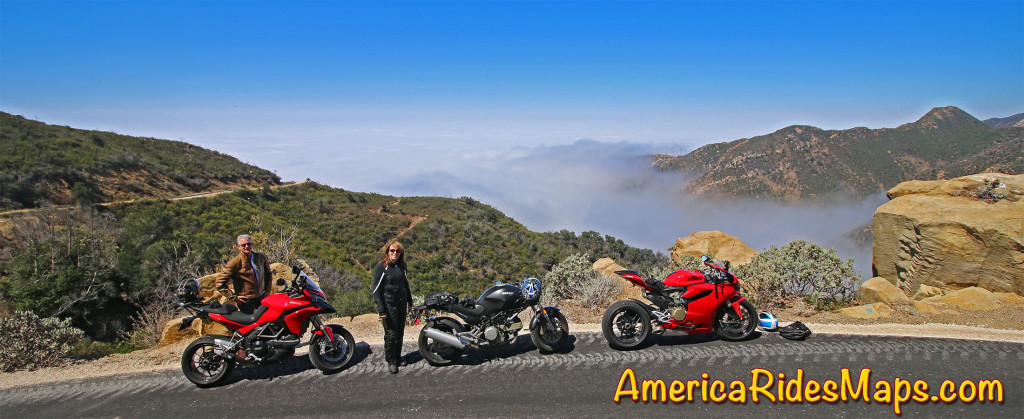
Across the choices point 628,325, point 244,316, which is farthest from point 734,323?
point 244,316

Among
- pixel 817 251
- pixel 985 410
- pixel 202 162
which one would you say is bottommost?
pixel 985 410

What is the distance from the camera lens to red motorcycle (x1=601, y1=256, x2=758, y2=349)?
247 inches

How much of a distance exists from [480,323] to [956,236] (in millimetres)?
10309

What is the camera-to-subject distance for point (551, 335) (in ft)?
20.7

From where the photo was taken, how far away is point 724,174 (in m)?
122

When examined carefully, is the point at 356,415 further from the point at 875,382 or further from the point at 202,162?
the point at 202,162

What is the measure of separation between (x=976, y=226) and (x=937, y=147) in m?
119

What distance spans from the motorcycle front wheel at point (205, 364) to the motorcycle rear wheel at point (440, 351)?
2.27m

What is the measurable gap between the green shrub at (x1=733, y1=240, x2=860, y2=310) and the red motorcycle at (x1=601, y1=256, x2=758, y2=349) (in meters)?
2.85

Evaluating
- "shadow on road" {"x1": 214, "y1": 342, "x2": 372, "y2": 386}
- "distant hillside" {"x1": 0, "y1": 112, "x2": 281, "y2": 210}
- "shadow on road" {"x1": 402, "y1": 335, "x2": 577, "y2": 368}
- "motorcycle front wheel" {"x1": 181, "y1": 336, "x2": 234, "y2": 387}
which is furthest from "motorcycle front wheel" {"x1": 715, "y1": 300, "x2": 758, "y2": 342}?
"distant hillside" {"x1": 0, "y1": 112, "x2": 281, "y2": 210}

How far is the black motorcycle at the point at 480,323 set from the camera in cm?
601

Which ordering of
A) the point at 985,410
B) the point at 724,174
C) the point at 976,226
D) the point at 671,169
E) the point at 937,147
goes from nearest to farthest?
1. the point at 985,410
2. the point at 976,226
3. the point at 937,147
4. the point at 724,174
5. the point at 671,169

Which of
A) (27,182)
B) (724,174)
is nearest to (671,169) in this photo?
(724,174)

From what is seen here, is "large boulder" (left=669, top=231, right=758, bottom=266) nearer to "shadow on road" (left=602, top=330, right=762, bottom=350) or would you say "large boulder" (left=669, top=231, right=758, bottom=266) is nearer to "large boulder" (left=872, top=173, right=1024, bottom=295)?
"large boulder" (left=872, top=173, right=1024, bottom=295)
